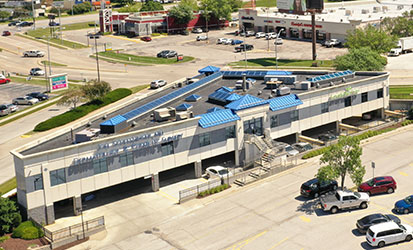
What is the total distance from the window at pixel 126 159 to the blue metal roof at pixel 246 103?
14275 mm

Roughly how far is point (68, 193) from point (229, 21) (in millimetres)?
127200

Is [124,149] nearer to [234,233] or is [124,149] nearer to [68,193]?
[68,193]

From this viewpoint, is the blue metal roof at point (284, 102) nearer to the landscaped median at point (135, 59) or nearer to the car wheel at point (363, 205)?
the car wheel at point (363, 205)

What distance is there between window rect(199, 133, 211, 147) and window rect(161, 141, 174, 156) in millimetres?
3744

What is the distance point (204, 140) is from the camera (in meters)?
65.8

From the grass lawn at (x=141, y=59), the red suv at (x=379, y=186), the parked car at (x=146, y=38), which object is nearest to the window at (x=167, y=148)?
the red suv at (x=379, y=186)

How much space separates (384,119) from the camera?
8475 centimetres

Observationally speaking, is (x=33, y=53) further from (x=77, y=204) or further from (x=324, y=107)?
(x=77, y=204)

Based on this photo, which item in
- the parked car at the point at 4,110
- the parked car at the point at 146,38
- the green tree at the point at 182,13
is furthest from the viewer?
the green tree at the point at 182,13

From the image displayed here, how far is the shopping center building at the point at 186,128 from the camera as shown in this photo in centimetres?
5609

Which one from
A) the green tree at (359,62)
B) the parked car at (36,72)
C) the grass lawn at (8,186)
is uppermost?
the green tree at (359,62)

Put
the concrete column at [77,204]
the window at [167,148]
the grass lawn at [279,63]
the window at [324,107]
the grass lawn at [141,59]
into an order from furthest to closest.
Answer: the grass lawn at [141,59], the grass lawn at [279,63], the window at [324,107], the window at [167,148], the concrete column at [77,204]

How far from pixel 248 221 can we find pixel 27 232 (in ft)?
66.6

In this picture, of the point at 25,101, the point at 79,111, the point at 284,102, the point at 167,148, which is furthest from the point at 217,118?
the point at 25,101
